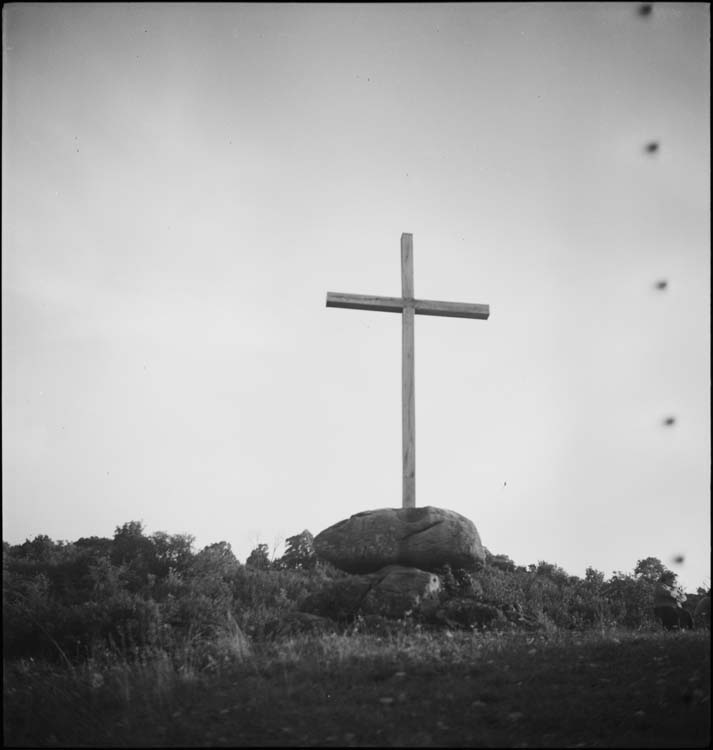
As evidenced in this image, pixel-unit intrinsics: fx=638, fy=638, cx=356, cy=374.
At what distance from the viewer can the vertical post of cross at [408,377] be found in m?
11.4

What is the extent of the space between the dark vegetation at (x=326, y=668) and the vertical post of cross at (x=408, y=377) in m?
1.77

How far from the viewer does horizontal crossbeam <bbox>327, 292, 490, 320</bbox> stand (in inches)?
468

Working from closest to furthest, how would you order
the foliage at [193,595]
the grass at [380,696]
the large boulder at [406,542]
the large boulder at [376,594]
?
the grass at [380,696] → the foliage at [193,595] → the large boulder at [376,594] → the large boulder at [406,542]

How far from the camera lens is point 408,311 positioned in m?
12.1

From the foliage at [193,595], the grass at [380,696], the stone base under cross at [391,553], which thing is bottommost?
the foliage at [193,595]

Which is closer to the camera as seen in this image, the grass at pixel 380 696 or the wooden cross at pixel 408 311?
the grass at pixel 380 696

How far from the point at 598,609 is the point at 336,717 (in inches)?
319

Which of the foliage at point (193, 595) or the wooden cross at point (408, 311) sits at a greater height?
the wooden cross at point (408, 311)

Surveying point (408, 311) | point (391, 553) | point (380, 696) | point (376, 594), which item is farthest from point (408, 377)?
point (380, 696)

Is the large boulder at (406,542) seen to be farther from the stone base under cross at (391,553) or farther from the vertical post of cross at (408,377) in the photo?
the vertical post of cross at (408,377)

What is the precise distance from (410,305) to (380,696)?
7.52m

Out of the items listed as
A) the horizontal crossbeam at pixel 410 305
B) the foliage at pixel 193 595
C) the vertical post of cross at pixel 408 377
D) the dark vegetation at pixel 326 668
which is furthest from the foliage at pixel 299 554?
the horizontal crossbeam at pixel 410 305

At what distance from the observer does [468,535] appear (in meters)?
11.4

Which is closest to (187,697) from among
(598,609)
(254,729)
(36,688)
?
(254,729)
